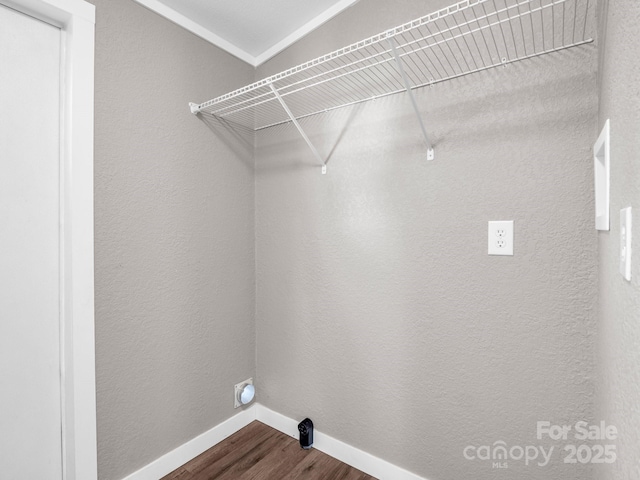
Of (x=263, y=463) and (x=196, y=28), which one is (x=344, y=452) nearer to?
(x=263, y=463)

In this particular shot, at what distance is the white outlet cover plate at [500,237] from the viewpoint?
3.78ft

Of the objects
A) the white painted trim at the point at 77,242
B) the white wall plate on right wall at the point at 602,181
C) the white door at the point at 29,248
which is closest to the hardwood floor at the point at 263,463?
the white painted trim at the point at 77,242

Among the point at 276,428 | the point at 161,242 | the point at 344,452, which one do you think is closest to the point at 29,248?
the point at 161,242

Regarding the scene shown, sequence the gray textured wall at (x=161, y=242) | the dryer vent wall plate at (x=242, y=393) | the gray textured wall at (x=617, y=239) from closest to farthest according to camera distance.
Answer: the gray textured wall at (x=617, y=239)
the gray textured wall at (x=161, y=242)
the dryer vent wall plate at (x=242, y=393)

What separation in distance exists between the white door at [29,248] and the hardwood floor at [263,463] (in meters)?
0.58

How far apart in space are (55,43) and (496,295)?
76.7 inches

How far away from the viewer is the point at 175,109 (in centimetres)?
155

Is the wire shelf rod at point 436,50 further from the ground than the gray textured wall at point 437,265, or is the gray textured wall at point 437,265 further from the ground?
the wire shelf rod at point 436,50

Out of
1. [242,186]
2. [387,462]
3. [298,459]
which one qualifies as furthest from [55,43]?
[387,462]

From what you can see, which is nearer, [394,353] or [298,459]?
[394,353]

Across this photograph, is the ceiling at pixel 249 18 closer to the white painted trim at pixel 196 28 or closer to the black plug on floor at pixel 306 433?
the white painted trim at pixel 196 28

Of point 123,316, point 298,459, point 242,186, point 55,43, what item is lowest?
point 298,459

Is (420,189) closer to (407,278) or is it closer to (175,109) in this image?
(407,278)

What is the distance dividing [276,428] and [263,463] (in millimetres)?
275
